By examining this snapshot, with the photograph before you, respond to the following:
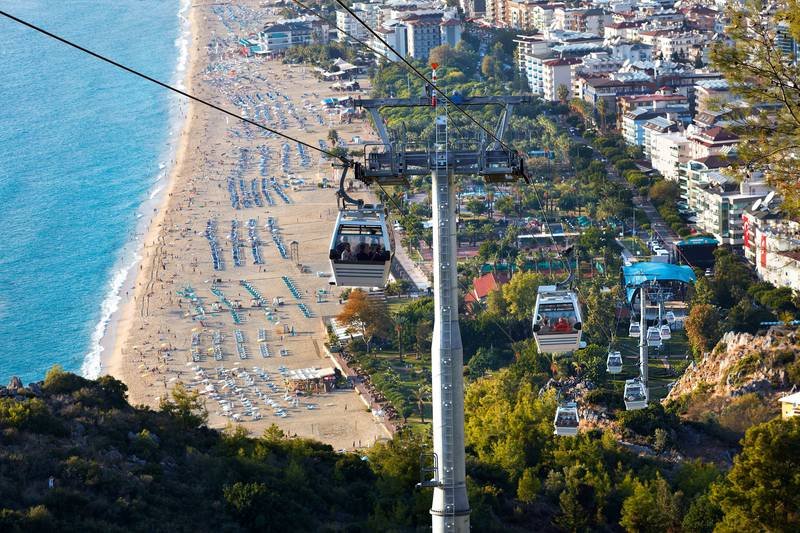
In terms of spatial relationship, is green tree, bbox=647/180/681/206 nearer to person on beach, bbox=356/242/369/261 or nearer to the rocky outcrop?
the rocky outcrop

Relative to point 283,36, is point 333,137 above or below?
below

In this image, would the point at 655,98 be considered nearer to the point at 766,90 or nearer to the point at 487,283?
the point at 487,283

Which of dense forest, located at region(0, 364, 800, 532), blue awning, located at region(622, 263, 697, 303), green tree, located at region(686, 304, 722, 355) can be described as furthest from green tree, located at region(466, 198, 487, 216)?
dense forest, located at region(0, 364, 800, 532)

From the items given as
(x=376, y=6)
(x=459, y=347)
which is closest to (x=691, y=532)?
(x=459, y=347)

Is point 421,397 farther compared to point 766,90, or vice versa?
point 421,397

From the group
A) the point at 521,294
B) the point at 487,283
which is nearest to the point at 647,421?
the point at 521,294

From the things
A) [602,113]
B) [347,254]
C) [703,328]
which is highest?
[347,254]

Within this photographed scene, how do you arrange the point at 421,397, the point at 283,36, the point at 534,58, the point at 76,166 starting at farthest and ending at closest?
the point at 283,36 → the point at 534,58 → the point at 76,166 → the point at 421,397
